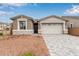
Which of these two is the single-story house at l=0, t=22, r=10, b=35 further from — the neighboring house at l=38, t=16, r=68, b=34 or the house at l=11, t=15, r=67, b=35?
the neighboring house at l=38, t=16, r=68, b=34

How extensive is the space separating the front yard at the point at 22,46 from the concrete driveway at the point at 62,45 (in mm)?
280

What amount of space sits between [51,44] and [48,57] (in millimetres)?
1932

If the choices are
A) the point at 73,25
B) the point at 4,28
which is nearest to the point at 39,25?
the point at 73,25

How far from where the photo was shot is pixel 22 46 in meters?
7.96

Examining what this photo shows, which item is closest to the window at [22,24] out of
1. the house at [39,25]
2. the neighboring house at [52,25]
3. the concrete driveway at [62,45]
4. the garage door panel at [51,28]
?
the house at [39,25]

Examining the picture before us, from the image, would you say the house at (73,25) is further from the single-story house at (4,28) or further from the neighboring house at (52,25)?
the single-story house at (4,28)

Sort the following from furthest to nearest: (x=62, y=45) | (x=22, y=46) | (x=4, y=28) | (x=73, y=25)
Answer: (x=73, y=25), (x=4, y=28), (x=62, y=45), (x=22, y=46)

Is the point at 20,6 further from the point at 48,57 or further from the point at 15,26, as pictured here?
the point at 48,57

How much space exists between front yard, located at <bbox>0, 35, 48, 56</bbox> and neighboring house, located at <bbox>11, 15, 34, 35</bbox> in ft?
1.39

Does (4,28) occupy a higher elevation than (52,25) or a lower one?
lower

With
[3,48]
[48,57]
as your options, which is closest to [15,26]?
[3,48]

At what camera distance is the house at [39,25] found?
29.8 ft

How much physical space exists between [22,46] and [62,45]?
5.34 feet

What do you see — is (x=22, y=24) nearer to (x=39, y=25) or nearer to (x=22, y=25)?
(x=22, y=25)
